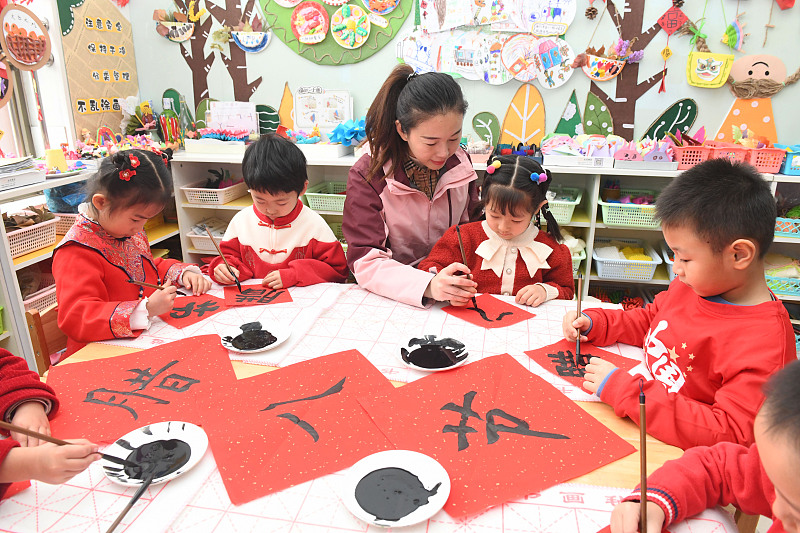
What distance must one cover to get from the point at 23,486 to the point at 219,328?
1.76ft

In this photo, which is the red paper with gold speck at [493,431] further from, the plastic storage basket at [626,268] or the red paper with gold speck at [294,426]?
the plastic storage basket at [626,268]

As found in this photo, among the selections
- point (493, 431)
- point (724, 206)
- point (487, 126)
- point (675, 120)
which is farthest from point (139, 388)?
point (675, 120)

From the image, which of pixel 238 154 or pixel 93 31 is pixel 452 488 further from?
pixel 93 31

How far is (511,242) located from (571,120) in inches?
63.9

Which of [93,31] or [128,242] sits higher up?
[93,31]

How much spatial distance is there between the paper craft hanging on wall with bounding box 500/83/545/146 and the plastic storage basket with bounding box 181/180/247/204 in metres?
1.61

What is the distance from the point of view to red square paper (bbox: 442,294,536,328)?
1.26 metres

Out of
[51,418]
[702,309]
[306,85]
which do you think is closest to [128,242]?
[51,418]

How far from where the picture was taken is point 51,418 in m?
0.88

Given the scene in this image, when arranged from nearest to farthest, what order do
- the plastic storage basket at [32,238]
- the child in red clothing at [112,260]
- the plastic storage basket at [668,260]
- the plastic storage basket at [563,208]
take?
1. the child in red clothing at [112,260]
2. the plastic storage basket at [32,238]
3. the plastic storage basket at [563,208]
4. the plastic storage basket at [668,260]

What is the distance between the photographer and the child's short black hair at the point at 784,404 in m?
0.53

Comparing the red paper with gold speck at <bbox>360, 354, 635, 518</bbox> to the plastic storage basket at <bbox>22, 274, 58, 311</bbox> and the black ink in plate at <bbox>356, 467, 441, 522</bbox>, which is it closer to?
the black ink in plate at <bbox>356, 467, 441, 522</bbox>

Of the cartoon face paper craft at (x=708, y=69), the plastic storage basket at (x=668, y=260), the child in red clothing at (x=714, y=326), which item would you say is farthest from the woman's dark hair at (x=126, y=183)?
the cartoon face paper craft at (x=708, y=69)

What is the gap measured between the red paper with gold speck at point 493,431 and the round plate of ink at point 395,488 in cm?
3
